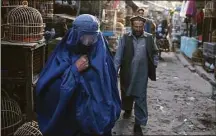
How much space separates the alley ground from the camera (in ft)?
24.4

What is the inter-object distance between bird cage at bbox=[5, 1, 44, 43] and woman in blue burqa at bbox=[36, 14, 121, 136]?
2319 millimetres

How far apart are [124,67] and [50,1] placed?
2262 mm

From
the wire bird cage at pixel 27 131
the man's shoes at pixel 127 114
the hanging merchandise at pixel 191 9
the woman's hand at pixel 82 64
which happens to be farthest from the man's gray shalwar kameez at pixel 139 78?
the hanging merchandise at pixel 191 9

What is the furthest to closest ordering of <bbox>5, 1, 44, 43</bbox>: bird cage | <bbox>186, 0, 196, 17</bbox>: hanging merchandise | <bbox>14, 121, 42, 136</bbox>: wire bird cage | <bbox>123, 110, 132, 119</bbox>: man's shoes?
<bbox>186, 0, 196, 17</bbox>: hanging merchandise → <bbox>123, 110, 132, 119</bbox>: man's shoes → <bbox>5, 1, 44, 43</bbox>: bird cage → <bbox>14, 121, 42, 136</bbox>: wire bird cage

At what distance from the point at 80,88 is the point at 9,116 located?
258cm

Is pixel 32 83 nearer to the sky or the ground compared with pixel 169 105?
nearer to the sky

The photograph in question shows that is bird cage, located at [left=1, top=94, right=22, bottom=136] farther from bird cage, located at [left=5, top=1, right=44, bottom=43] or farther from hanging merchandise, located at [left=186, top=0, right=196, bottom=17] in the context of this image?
hanging merchandise, located at [left=186, top=0, right=196, bottom=17]

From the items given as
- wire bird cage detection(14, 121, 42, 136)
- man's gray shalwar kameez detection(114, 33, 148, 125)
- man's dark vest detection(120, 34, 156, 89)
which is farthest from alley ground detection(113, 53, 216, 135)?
wire bird cage detection(14, 121, 42, 136)

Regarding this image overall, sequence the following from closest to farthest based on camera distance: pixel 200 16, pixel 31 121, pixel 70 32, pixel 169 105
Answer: pixel 70 32
pixel 31 121
pixel 169 105
pixel 200 16

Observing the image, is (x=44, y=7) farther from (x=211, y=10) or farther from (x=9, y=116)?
(x=211, y=10)

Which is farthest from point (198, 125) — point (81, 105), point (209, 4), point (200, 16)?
point (200, 16)

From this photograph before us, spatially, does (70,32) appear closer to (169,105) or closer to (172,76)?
(169,105)

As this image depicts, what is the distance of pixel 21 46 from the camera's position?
539 centimetres

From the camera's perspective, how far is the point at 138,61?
7.01 metres
